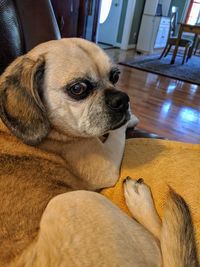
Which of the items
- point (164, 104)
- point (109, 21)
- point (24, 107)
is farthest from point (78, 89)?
point (109, 21)

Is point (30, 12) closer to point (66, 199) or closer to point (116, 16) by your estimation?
point (66, 199)

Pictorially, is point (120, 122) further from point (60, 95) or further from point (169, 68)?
point (169, 68)

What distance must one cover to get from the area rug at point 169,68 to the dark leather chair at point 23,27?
370 cm

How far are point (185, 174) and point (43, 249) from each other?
21.4 inches

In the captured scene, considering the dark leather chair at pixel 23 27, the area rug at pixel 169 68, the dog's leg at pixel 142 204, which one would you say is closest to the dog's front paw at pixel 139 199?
the dog's leg at pixel 142 204

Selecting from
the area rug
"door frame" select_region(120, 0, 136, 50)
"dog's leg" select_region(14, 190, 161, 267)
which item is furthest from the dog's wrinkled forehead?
"door frame" select_region(120, 0, 136, 50)

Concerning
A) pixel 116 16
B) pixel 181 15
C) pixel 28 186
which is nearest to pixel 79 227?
pixel 28 186

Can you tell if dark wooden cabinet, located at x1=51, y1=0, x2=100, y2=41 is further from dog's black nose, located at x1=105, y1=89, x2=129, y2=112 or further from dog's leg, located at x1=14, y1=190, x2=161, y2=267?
dog's leg, located at x1=14, y1=190, x2=161, y2=267

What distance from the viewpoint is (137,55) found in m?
6.52

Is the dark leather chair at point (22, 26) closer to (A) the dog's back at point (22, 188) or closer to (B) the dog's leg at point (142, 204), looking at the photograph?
(A) the dog's back at point (22, 188)

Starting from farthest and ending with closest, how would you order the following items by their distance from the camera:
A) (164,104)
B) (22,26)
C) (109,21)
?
(109,21) → (164,104) → (22,26)

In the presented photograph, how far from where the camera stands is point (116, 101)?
99 centimetres

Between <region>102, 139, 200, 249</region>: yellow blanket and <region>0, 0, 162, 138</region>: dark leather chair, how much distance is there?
20 cm

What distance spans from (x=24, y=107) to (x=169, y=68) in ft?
16.3
